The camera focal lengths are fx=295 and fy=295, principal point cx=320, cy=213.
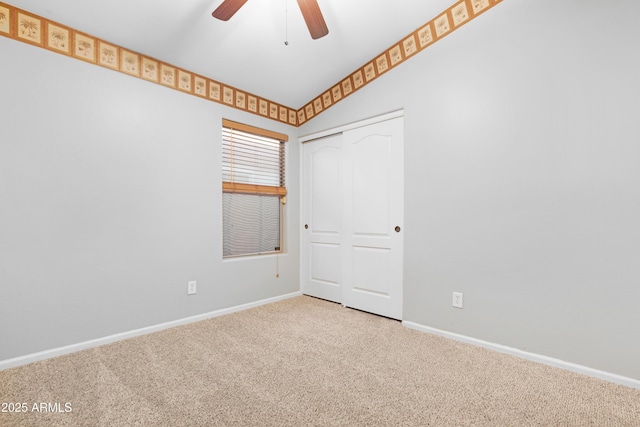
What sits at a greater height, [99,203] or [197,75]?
[197,75]

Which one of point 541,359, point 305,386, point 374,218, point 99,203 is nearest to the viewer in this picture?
point 305,386

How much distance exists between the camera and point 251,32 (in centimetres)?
244

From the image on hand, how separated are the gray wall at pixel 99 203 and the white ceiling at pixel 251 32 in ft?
1.00

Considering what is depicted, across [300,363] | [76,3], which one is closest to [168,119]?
[76,3]

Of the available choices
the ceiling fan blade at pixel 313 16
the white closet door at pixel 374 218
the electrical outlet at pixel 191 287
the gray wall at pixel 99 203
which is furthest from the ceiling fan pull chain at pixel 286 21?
the electrical outlet at pixel 191 287

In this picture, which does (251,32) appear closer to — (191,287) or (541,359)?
(191,287)

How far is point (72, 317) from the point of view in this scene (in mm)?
2123

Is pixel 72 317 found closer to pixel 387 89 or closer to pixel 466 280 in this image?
pixel 466 280

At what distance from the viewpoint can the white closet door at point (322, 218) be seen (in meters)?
3.40

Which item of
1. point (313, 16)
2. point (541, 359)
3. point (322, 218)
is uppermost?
point (313, 16)

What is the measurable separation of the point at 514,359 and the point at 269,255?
7.99ft

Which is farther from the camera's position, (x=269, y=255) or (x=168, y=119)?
(x=269, y=255)

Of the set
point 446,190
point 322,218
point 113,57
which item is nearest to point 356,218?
point 322,218

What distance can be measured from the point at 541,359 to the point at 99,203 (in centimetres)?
337
